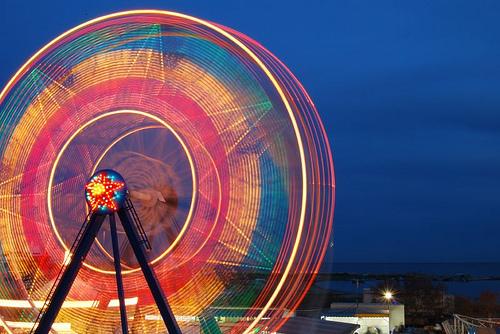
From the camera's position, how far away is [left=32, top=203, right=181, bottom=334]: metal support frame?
13.3 metres

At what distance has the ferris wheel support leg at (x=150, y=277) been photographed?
13492 millimetres

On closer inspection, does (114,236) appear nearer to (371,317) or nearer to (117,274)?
(117,274)

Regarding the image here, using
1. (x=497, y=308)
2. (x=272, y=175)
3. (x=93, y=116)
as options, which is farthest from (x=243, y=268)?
(x=497, y=308)

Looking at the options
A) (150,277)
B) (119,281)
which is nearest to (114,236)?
(119,281)

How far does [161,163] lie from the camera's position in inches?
643

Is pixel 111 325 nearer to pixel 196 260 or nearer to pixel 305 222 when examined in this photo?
pixel 196 260

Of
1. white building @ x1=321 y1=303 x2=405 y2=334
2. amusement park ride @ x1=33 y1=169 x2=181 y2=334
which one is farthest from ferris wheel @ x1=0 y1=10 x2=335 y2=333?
white building @ x1=321 y1=303 x2=405 y2=334

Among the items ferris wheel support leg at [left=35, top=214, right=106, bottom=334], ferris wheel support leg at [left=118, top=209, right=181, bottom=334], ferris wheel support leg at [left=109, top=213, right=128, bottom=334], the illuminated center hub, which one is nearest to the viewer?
ferris wheel support leg at [left=35, top=214, right=106, bottom=334]

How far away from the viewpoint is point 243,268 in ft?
50.8

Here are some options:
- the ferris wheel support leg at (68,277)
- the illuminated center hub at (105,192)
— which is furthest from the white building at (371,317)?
the ferris wheel support leg at (68,277)

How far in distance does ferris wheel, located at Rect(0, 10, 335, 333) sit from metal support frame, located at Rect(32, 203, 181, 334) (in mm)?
1687

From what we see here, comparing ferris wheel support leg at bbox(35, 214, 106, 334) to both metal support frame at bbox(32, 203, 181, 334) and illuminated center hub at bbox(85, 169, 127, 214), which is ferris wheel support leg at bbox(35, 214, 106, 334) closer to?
metal support frame at bbox(32, 203, 181, 334)

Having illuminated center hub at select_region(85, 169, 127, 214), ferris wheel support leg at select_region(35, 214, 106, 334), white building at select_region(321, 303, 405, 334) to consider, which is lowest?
ferris wheel support leg at select_region(35, 214, 106, 334)

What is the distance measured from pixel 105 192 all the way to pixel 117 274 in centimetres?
153
